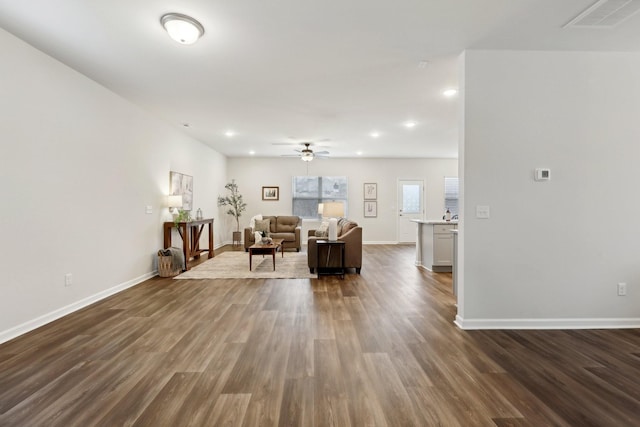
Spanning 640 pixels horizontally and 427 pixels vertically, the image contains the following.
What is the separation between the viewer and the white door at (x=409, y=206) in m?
9.73

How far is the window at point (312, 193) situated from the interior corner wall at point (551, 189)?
6.74 metres

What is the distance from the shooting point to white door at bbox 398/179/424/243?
973 cm

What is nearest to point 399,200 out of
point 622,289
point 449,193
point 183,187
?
point 449,193

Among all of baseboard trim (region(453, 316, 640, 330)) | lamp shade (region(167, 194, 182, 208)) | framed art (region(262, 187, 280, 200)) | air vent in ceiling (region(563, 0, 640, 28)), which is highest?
air vent in ceiling (region(563, 0, 640, 28))

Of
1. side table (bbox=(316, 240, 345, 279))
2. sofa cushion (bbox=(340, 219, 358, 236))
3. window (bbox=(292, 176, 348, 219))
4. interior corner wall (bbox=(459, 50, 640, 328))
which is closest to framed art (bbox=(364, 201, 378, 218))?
window (bbox=(292, 176, 348, 219))

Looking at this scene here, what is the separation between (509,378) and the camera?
210 cm

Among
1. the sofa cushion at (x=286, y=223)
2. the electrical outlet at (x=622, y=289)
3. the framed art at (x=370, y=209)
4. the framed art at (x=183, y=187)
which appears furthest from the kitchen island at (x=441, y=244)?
the framed art at (x=183, y=187)

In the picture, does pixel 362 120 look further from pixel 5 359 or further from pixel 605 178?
pixel 5 359

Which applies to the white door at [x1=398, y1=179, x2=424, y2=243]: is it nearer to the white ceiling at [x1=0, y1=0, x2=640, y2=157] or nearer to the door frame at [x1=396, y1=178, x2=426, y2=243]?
the door frame at [x1=396, y1=178, x2=426, y2=243]

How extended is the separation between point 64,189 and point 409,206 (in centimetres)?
865

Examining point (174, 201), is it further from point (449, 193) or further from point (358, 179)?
point (449, 193)

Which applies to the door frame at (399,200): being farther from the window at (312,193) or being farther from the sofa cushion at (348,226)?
the sofa cushion at (348,226)

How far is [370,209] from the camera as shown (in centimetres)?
971

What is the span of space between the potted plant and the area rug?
2322mm
